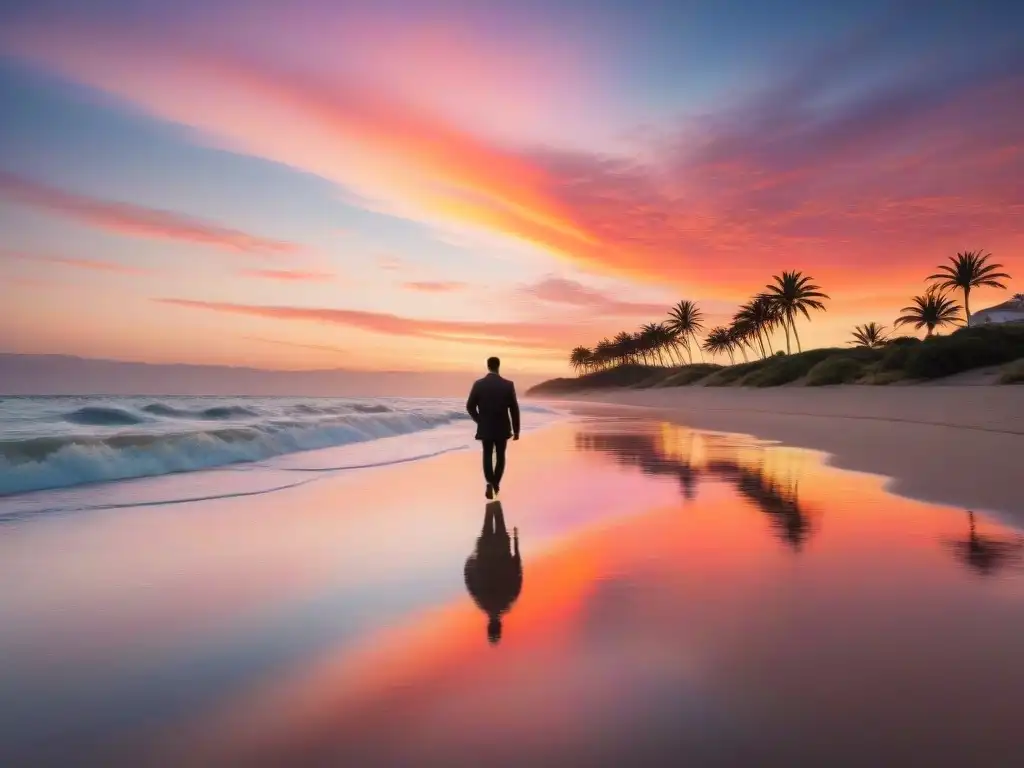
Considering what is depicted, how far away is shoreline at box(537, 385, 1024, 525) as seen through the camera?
9.63m

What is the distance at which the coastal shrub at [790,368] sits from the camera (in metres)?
61.6

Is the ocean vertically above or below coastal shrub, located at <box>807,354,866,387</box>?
below

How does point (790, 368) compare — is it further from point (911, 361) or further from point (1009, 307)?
point (1009, 307)

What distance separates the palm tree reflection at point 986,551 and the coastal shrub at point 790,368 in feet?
193

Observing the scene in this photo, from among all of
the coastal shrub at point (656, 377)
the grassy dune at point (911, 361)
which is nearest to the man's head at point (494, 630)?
the grassy dune at point (911, 361)

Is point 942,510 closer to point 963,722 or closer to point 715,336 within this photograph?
point 963,722

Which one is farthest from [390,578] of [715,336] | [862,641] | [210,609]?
[715,336]

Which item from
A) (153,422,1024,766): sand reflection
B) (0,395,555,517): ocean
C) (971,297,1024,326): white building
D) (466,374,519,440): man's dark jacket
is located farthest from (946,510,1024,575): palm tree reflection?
(971,297,1024,326): white building

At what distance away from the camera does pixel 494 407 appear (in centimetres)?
1054

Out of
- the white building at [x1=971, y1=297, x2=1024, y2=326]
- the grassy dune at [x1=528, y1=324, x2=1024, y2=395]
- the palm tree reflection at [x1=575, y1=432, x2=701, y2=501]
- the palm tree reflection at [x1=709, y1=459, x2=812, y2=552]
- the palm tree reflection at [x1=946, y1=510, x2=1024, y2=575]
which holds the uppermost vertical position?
the white building at [x1=971, y1=297, x2=1024, y2=326]

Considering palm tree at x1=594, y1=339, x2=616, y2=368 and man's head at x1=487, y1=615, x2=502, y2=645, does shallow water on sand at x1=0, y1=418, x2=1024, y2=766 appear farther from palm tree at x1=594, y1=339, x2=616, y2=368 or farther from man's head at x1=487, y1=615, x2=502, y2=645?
palm tree at x1=594, y1=339, x2=616, y2=368

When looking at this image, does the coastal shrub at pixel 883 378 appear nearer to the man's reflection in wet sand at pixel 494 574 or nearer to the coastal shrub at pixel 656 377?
the man's reflection in wet sand at pixel 494 574

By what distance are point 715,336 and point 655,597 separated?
134730 mm

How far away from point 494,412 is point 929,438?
50.0 ft
